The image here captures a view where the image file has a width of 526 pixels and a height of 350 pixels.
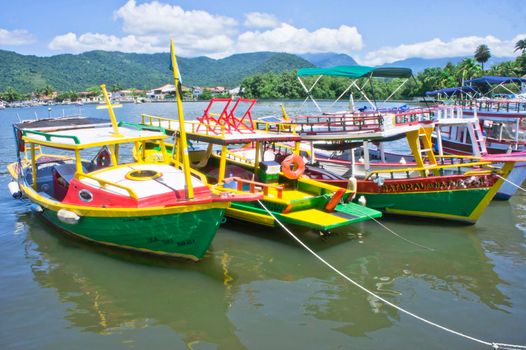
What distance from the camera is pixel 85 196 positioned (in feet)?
32.3

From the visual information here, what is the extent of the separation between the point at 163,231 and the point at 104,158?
14.6 ft

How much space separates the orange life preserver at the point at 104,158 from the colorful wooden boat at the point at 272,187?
2.23 m

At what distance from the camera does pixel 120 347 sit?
6707 millimetres

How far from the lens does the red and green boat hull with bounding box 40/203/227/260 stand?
8.58 metres

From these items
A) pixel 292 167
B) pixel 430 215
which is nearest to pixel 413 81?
pixel 430 215

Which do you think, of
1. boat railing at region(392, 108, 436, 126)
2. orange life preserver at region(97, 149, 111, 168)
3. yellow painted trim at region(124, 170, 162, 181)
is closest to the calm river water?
yellow painted trim at region(124, 170, 162, 181)

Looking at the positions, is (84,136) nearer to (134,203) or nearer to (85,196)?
(85,196)

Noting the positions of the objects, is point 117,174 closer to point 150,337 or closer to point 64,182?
point 64,182

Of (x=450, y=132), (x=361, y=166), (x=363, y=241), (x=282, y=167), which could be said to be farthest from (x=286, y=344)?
(x=450, y=132)

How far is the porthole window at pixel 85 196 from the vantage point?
975 cm

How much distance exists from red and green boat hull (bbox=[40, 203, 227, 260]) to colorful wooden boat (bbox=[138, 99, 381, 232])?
5.49 ft

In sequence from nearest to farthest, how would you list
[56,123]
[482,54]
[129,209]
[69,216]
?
[129,209], [69,216], [56,123], [482,54]

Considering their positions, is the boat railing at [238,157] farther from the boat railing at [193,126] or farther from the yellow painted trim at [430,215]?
the yellow painted trim at [430,215]

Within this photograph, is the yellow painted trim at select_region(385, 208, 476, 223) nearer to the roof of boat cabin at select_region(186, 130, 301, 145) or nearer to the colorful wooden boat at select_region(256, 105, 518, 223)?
the colorful wooden boat at select_region(256, 105, 518, 223)
